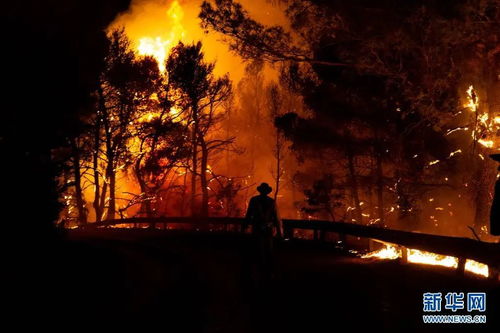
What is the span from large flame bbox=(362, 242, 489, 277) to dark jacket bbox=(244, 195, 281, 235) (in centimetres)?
448

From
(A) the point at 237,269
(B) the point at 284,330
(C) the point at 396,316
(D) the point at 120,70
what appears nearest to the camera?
(B) the point at 284,330

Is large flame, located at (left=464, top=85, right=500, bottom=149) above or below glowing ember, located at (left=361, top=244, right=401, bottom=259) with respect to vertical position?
above

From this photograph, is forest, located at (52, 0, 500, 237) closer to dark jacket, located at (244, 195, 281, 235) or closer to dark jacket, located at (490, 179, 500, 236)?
dark jacket, located at (244, 195, 281, 235)

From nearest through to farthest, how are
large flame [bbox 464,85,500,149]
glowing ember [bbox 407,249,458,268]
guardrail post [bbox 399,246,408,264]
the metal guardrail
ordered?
the metal guardrail, guardrail post [bbox 399,246,408,264], glowing ember [bbox 407,249,458,268], large flame [bbox 464,85,500,149]

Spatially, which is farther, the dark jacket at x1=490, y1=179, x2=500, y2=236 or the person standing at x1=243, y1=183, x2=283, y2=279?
the person standing at x1=243, y1=183, x2=283, y2=279

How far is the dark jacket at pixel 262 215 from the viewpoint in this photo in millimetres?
11055

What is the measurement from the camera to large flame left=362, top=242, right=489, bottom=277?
14305 mm

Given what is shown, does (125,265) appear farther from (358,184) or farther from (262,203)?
(358,184)

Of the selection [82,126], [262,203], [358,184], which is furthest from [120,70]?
[262,203]

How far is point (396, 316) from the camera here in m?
8.21

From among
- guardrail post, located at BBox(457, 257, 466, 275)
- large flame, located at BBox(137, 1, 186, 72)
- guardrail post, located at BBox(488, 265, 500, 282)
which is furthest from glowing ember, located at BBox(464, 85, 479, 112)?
large flame, located at BBox(137, 1, 186, 72)

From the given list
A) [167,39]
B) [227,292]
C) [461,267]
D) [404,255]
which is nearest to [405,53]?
[404,255]

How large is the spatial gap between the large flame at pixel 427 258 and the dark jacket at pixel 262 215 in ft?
14.7

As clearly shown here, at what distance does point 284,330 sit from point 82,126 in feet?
63.7
